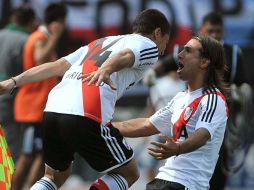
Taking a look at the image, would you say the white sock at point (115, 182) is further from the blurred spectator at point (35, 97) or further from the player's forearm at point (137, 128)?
the blurred spectator at point (35, 97)

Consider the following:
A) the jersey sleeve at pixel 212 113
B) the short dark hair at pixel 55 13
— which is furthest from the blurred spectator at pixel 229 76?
the short dark hair at pixel 55 13

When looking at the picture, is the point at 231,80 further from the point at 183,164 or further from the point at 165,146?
the point at 165,146

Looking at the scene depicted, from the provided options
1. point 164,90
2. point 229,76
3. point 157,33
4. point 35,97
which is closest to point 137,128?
point 157,33

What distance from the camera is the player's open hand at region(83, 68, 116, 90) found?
5633 millimetres

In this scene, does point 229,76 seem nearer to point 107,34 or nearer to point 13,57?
point 13,57

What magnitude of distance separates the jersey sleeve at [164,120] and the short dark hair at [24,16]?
3.55 m

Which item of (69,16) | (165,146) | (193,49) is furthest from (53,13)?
(165,146)

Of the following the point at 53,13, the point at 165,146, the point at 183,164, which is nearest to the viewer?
the point at 165,146

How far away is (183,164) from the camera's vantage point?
5762 millimetres

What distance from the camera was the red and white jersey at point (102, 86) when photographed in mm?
5871

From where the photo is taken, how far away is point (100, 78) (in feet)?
18.5

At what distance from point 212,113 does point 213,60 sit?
408mm

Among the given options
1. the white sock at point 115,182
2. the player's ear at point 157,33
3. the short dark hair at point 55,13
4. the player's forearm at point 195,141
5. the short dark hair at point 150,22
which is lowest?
the white sock at point 115,182

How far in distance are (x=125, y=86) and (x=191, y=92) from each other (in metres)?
0.45
